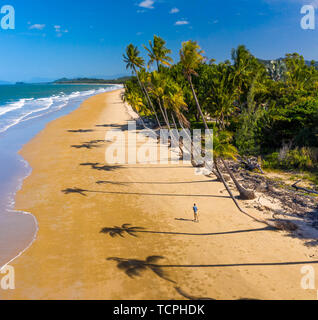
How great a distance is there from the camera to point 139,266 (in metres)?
10.3

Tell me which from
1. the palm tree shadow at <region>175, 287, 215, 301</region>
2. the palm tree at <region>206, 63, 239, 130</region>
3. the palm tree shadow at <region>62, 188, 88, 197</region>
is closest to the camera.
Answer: the palm tree shadow at <region>175, 287, 215, 301</region>

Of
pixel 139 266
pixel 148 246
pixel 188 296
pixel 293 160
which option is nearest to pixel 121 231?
pixel 148 246

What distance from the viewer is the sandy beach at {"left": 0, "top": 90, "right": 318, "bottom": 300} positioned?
9227mm

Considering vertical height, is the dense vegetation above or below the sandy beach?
above

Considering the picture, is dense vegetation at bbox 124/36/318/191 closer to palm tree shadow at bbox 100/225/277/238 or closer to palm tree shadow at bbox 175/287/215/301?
palm tree shadow at bbox 100/225/277/238

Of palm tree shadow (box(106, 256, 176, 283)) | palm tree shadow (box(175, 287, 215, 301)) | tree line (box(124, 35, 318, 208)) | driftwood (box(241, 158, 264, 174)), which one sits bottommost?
palm tree shadow (box(175, 287, 215, 301))

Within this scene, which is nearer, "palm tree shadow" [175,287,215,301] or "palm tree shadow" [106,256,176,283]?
"palm tree shadow" [175,287,215,301]

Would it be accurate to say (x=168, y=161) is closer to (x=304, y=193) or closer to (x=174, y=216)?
(x=174, y=216)

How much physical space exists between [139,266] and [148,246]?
142 cm

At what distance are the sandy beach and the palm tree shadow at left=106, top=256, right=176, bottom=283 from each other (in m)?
0.04

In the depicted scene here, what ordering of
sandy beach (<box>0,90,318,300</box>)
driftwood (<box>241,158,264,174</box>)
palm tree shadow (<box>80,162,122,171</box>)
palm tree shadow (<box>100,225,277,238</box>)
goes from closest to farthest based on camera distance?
sandy beach (<box>0,90,318,300</box>), palm tree shadow (<box>100,225,277,238</box>), driftwood (<box>241,158,264,174</box>), palm tree shadow (<box>80,162,122,171</box>)

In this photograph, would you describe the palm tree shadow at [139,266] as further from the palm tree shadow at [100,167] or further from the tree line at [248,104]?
the palm tree shadow at [100,167]

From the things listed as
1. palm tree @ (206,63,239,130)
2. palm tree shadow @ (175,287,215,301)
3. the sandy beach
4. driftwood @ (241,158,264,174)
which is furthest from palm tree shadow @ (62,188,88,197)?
palm tree @ (206,63,239,130)

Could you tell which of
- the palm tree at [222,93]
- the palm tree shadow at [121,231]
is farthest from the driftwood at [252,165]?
the palm tree shadow at [121,231]
